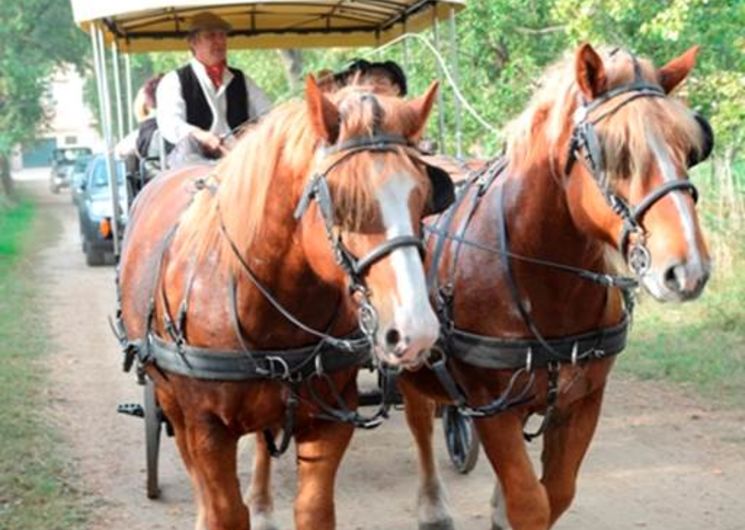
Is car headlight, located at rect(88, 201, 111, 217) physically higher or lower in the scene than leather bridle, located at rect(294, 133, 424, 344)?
lower

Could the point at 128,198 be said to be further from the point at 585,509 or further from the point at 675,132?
the point at 675,132

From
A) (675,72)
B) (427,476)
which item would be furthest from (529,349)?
(427,476)

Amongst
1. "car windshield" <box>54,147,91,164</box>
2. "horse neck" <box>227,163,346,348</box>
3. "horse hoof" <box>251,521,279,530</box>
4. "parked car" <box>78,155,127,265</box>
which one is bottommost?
"car windshield" <box>54,147,91,164</box>

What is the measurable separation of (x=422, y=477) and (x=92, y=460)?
7.51 ft

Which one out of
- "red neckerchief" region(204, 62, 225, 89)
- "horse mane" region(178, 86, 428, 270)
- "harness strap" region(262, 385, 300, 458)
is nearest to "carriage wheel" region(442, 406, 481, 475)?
"red neckerchief" region(204, 62, 225, 89)

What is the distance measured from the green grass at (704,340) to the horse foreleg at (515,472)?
4.29 m

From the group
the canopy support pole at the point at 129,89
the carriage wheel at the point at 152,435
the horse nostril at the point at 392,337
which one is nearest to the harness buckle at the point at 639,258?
the horse nostril at the point at 392,337

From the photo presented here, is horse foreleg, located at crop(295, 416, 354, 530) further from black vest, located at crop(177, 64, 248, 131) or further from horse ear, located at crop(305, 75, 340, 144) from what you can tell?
black vest, located at crop(177, 64, 248, 131)

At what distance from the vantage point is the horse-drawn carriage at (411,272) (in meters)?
3.74

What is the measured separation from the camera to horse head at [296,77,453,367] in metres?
3.52

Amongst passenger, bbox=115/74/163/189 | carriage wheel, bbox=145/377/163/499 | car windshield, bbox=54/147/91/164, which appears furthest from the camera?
car windshield, bbox=54/147/91/164

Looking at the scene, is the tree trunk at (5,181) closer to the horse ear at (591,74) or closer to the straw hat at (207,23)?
the straw hat at (207,23)

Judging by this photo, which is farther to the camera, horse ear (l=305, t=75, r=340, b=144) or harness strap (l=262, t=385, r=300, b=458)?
harness strap (l=262, t=385, r=300, b=458)

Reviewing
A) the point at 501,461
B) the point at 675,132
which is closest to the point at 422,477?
the point at 501,461
